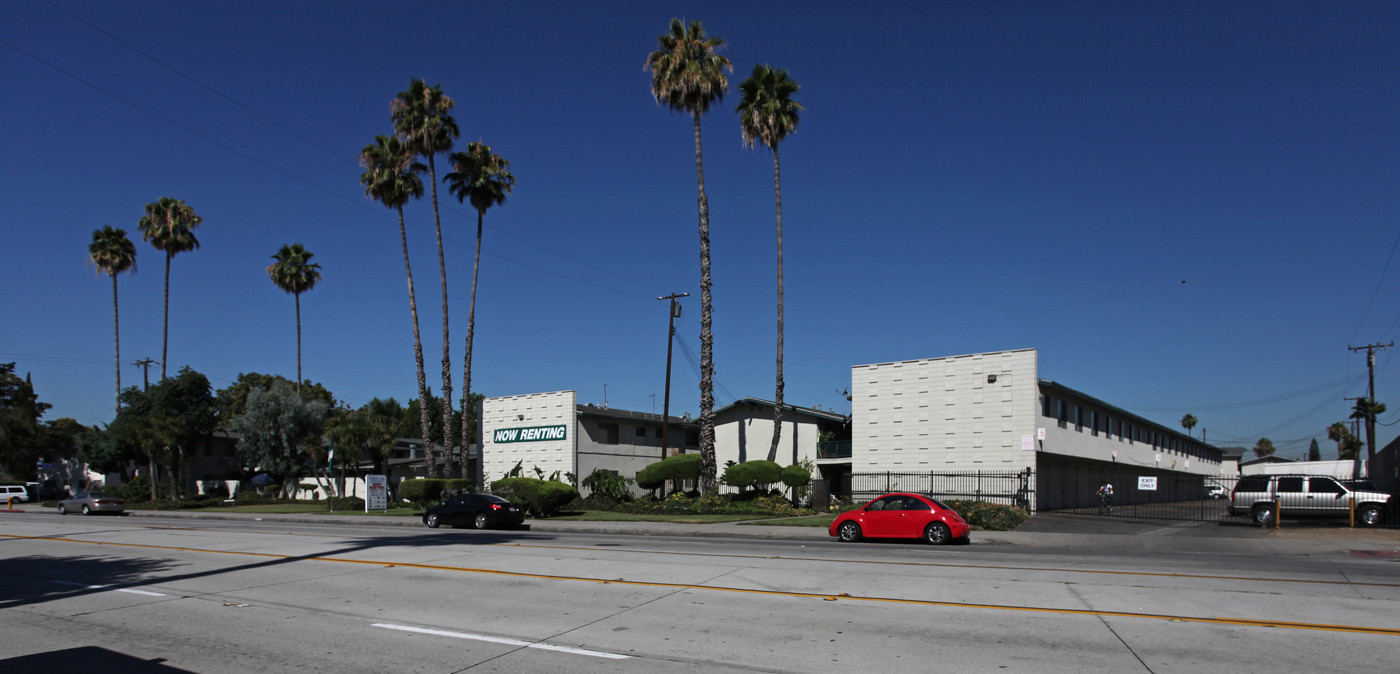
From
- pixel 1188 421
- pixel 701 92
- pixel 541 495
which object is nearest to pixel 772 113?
pixel 701 92

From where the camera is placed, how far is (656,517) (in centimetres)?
3259

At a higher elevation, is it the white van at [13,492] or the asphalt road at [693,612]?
the asphalt road at [693,612]

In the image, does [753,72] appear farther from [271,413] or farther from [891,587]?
[271,413]

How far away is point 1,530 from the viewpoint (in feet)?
93.1

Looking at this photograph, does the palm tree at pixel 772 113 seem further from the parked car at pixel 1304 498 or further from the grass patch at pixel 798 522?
the parked car at pixel 1304 498

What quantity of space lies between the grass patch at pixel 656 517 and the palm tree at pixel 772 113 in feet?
23.1

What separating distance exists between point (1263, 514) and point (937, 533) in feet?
46.2

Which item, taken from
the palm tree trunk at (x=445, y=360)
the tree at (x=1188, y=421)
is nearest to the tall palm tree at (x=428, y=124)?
the palm tree trunk at (x=445, y=360)

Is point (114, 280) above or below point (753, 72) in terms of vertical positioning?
below

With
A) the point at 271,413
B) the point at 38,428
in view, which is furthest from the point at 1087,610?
the point at 38,428

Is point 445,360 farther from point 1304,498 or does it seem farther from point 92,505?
point 1304,498

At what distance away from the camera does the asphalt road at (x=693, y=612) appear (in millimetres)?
7977

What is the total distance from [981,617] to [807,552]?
29.7ft

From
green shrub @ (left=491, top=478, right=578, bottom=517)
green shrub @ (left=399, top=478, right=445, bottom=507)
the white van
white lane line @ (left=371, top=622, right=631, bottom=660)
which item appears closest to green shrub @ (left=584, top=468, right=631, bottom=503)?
green shrub @ (left=491, top=478, right=578, bottom=517)
